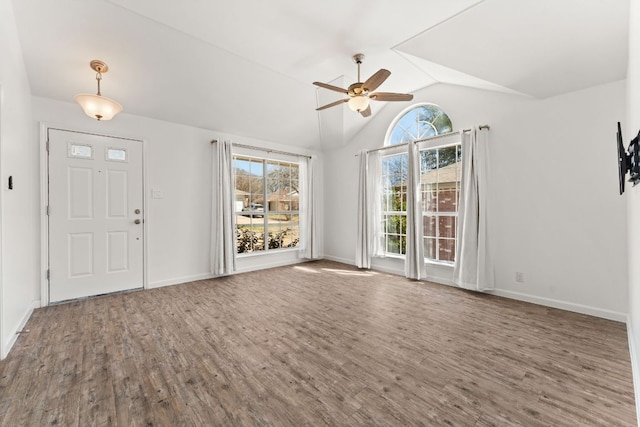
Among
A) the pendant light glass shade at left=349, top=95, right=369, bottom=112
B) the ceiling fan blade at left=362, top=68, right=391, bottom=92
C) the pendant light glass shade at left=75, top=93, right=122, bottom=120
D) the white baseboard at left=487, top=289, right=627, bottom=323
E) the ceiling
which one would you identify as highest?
the ceiling

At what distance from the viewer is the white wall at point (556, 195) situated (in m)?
2.85

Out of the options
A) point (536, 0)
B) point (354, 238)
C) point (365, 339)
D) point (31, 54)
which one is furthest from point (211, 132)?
point (536, 0)

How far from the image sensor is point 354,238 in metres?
5.57

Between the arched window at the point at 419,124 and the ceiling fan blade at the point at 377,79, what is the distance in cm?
185

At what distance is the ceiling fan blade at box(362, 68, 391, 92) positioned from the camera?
8.55ft

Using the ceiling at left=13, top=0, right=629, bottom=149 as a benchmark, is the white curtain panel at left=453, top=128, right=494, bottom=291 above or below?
below

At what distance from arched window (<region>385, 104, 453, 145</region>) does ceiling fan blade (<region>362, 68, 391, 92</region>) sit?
185cm

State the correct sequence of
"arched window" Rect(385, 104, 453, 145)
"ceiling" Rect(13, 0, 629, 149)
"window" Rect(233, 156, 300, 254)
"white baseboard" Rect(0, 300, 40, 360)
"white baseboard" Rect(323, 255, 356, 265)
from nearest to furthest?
1. "white baseboard" Rect(0, 300, 40, 360)
2. "ceiling" Rect(13, 0, 629, 149)
3. "arched window" Rect(385, 104, 453, 145)
4. "window" Rect(233, 156, 300, 254)
5. "white baseboard" Rect(323, 255, 356, 265)

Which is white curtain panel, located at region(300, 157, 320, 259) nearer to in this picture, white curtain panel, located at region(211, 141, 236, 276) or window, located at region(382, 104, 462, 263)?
window, located at region(382, 104, 462, 263)

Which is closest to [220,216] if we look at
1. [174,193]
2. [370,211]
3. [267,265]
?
[174,193]

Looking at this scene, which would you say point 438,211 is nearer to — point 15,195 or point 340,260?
point 340,260

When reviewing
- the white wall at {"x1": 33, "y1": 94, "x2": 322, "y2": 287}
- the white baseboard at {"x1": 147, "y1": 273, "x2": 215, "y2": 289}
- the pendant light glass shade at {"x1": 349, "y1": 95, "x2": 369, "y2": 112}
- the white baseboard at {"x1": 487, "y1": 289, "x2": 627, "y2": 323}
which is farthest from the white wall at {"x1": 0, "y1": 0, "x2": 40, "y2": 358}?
the white baseboard at {"x1": 487, "y1": 289, "x2": 627, "y2": 323}

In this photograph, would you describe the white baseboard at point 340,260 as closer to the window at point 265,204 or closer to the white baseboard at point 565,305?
the window at point 265,204

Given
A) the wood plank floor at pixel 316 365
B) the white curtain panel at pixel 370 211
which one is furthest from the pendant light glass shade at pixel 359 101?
the wood plank floor at pixel 316 365
